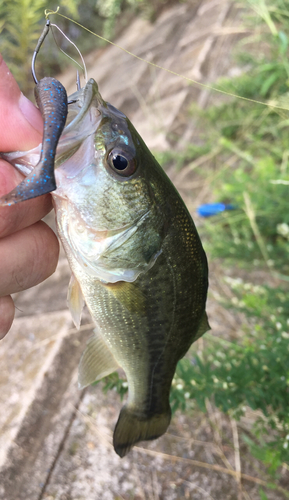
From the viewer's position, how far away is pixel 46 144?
0.69m

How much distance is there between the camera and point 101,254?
0.99 m

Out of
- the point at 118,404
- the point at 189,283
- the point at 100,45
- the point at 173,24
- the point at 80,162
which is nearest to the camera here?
the point at 80,162

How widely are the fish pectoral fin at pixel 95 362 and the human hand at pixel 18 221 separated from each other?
0.34 meters

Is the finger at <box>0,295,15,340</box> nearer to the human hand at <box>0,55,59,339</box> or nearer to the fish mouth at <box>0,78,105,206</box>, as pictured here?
the human hand at <box>0,55,59,339</box>

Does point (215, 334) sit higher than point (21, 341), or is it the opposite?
point (21, 341)

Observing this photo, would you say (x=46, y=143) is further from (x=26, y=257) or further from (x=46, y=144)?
(x=26, y=257)

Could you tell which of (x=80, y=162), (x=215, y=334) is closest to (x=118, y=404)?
(x=215, y=334)

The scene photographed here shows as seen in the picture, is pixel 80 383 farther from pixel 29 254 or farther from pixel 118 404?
pixel 118 404

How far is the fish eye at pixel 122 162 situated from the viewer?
93 cm

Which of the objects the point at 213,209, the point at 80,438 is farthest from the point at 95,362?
Result: the point at 213,209

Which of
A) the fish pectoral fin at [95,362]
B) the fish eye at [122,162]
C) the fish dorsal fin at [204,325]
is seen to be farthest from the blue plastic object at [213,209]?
the fish eye at [122,162]

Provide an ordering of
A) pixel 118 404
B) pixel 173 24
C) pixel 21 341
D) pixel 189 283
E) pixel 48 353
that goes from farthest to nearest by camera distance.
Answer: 1. pixel 173 24
2. pixel 21 341
3. pixel 48 353
4. pixel 118 404
5. pixel 189 283

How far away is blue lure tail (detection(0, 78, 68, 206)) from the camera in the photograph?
660 mm

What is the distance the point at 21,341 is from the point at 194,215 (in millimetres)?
1867
